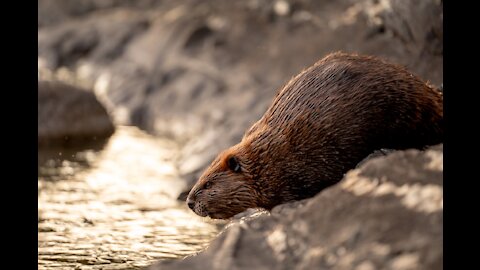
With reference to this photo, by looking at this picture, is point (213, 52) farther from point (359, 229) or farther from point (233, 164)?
point (359, 229)

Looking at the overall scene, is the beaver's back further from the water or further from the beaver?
the water

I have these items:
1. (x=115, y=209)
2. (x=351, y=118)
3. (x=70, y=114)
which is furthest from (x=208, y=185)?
(x=70, y=114)

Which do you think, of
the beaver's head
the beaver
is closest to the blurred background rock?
the beaver's head

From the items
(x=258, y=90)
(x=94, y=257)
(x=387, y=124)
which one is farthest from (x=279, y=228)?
(x=258, y=90)

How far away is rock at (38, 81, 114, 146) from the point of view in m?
9.40

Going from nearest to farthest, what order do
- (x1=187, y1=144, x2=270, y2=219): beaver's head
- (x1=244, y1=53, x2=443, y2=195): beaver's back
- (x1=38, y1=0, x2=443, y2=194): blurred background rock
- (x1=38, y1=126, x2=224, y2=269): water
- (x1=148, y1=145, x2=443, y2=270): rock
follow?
(x1=148, y1=145, x2=443, y2=270): rock, (x1=244, y1=53, x2=443, y2=195): beaver's back, (x1=187, y1=144, x2=270, y2=219): beaver's head, (x1=38, y1=126, x2=224, y2=269): water, (x1=38, y1=0, x2=443, y2=194): blurred background rock

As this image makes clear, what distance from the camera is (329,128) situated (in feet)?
16.7

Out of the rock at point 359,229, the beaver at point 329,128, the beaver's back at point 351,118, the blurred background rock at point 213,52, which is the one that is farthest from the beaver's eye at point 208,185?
the blurred background rock at point 213,52

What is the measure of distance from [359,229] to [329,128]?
5.33ft

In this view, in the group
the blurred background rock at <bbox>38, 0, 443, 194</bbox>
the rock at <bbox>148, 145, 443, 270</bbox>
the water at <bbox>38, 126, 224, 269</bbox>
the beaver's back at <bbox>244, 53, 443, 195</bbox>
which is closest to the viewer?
the rock at <bbox>148, 145, 443, 270</bbox>

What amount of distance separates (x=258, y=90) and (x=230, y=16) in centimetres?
171

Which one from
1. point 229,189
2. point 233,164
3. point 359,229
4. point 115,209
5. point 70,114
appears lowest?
point 359,229

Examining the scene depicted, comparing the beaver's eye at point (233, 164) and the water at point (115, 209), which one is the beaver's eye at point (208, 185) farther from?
the water at point (115, 209)

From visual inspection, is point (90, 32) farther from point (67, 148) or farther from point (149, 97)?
point (67, 148)
